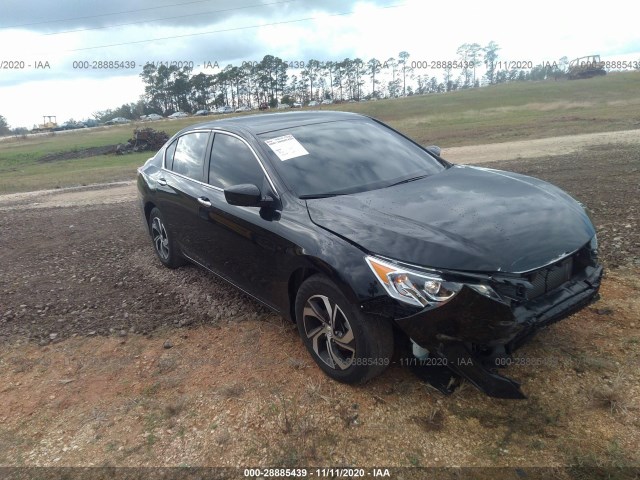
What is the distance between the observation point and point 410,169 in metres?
3.99

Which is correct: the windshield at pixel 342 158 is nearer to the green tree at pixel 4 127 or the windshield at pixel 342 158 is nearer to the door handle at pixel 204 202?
the door handle at pixel 204 202

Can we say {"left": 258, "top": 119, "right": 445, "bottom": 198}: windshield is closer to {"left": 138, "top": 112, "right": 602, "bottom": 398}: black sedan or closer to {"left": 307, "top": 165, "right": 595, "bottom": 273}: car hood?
{"left": 138, "top": 112, "right": 602, "bottom": 398}: black sedan

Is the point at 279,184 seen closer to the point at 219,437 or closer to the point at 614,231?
the point at 219,437

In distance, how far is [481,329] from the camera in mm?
2512

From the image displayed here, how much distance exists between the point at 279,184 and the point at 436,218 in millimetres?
1213

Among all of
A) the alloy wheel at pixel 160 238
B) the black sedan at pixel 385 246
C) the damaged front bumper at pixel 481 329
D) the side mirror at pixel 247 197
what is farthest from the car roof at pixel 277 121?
the damaged front bumper at pixel 481 329

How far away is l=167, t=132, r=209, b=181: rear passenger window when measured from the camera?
4.57 meters

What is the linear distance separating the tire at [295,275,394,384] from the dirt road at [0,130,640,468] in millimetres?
169

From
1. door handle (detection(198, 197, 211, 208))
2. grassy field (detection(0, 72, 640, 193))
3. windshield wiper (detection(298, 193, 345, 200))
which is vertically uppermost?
windshield wiper (detection(298, 193, 345, 200))

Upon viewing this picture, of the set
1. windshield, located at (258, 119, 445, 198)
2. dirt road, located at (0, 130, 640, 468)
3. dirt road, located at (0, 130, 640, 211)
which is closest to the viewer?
dirt road, located at (0, 130, 640, 468)

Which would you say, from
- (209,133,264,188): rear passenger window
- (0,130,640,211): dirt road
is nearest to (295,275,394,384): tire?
(209,133,264,188): rear passenger window

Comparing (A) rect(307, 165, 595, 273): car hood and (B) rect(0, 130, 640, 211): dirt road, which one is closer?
(A) rect(307, 165, 595, 273): car hood

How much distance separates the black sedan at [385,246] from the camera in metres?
2.57

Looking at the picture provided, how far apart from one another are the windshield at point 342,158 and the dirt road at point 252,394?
1249mm
